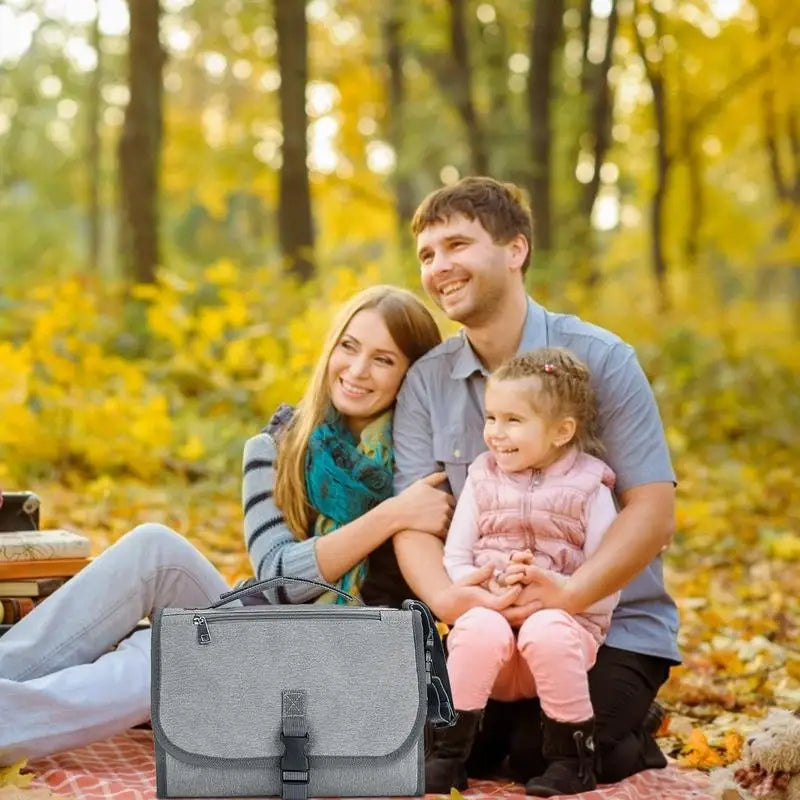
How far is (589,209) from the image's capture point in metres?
16.2

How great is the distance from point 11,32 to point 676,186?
12.0 m

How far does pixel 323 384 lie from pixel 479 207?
66 centimetres

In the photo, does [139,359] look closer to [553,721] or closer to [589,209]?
[553,721]

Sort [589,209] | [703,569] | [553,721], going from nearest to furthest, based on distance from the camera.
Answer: [553,721] < [703,569] < [589,209]

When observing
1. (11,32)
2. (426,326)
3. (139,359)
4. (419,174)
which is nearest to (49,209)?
(11,32)

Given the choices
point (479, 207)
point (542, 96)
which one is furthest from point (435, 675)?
point (542, 96)

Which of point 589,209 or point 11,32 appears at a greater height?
point 11,32

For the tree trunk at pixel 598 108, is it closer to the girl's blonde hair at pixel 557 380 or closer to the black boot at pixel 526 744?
the girl's blonde hair at pixel 557 380

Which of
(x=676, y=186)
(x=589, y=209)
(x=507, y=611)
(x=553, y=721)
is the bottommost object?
(x=553, y=721)

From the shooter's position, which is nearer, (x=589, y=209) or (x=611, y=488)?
(x=611, y=488)

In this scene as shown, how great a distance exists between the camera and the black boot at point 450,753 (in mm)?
3166

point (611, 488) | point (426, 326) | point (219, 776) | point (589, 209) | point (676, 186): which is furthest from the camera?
point (676, 186)

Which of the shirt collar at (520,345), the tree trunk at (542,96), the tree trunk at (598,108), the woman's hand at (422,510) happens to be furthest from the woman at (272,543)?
the tree trunk at (598,108)

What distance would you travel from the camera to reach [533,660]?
3.14 m
